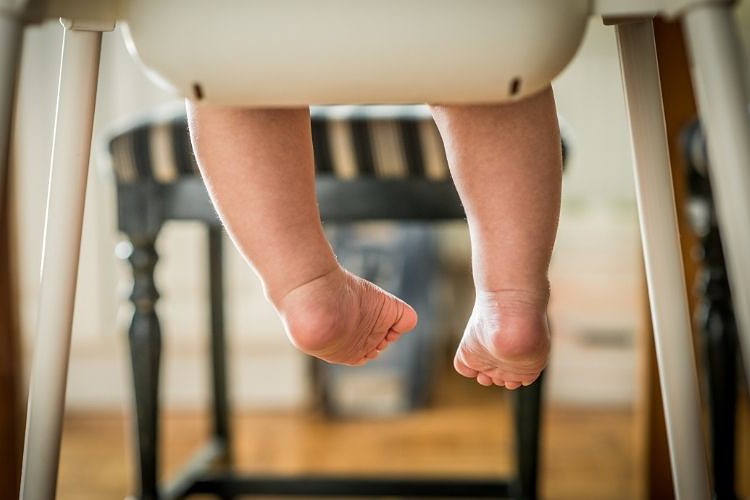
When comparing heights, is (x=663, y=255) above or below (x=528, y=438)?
above

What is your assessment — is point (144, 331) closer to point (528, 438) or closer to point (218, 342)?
point (218, 342)

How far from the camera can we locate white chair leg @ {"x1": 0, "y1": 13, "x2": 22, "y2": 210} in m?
0.36

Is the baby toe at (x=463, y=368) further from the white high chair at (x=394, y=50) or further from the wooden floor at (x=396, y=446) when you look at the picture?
the wooden floor at (x=396, y=446)

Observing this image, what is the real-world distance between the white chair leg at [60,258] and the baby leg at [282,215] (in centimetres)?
6

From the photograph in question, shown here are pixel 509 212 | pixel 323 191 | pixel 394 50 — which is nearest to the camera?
pixel 394 50

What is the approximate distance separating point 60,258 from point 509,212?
0.81 ft

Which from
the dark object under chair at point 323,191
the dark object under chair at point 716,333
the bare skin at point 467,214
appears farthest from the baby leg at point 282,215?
the dark object under chair at point 716,333

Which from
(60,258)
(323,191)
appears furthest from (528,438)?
(60,258)

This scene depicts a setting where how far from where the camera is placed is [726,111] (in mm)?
355

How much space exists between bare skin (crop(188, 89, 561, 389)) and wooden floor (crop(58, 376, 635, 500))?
724mm

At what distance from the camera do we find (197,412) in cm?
149

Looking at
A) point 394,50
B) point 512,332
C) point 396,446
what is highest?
point 394,50

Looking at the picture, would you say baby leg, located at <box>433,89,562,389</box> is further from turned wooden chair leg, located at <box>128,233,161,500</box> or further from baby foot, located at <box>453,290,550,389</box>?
turned wooden chair leg, located at <box>128,233,161,500</box>

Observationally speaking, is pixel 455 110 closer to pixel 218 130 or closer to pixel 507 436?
pixel 218 130
